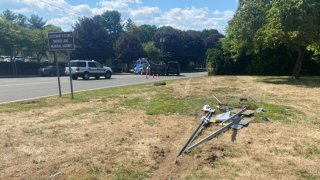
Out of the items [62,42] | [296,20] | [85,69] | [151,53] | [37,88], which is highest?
[296,20]

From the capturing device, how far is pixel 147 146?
755 cm

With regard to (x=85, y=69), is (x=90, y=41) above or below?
above

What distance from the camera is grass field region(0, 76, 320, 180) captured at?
238 inches

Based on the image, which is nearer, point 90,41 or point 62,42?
point 62,42

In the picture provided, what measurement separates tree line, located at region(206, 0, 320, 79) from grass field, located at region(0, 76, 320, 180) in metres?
13.0

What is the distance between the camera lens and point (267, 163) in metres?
6.45

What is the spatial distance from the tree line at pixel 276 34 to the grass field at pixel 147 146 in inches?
510

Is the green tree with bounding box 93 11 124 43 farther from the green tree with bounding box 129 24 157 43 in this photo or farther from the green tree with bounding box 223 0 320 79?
the green tree with bounding box 223 0 320 79

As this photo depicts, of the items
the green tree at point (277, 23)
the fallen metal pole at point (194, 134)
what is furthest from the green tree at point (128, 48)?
the fallen metal pole at point (194, 134)

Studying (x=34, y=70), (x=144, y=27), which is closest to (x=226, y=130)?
(x=34, y=70)

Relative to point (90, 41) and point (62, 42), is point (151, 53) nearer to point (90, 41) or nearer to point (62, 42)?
point (90, 41)

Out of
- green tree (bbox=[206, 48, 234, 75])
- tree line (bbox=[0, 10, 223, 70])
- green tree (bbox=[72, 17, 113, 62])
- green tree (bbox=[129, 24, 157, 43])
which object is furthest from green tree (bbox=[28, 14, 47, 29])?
green tree (bbox=[206, 48, 234, 75])

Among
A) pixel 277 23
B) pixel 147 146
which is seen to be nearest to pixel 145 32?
pixel 277 23

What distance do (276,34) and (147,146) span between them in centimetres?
1936
